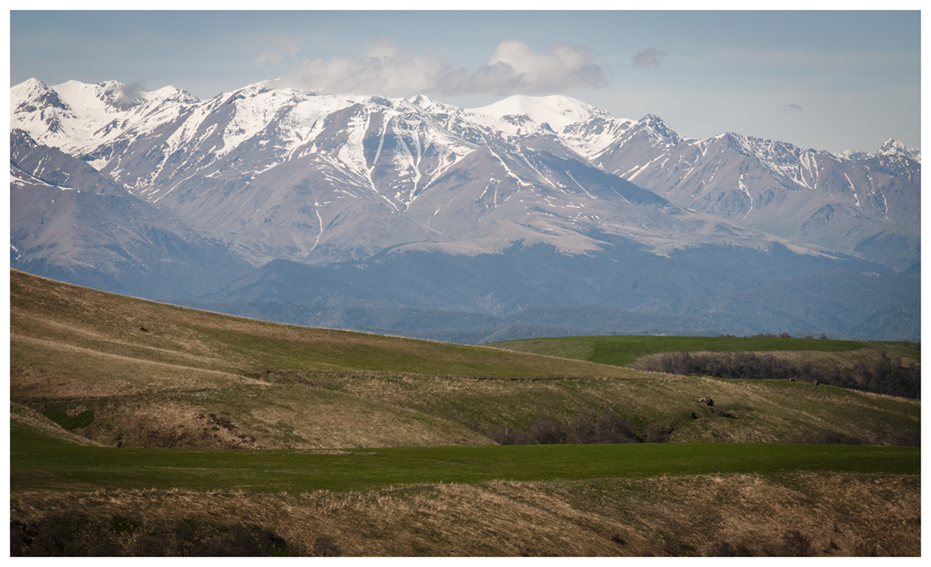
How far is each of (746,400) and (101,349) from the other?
68488mm

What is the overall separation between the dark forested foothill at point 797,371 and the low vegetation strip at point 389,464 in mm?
100296

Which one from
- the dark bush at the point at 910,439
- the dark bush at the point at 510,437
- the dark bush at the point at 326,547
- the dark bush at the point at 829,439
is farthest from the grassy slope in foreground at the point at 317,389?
the dark bush at the point at 326,547

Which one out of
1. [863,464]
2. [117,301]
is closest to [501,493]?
[863,464]

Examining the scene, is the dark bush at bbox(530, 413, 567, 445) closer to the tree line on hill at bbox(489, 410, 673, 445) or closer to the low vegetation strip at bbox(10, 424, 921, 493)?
the tree line on hill at bbox(489, 410, 673, 445)

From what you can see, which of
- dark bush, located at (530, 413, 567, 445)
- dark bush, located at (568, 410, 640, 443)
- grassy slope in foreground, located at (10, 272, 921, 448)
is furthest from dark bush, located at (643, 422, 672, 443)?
dark bush, located at (530, 413, 567, 445)

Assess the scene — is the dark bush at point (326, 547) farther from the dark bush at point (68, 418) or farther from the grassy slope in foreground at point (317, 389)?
the dark bush at point (68, 418)

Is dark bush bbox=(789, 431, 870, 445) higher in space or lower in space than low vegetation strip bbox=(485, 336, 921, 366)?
lower

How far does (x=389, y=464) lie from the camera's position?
1799 inches

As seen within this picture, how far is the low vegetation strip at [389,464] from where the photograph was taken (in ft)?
114

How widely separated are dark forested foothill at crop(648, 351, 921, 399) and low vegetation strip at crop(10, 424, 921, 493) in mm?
100296

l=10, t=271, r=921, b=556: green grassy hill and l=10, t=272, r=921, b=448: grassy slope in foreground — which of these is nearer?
l=10, t=271, r=921, b=556: green grassy hill

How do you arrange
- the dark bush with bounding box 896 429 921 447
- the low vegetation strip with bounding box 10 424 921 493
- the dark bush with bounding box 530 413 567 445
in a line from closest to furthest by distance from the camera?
1. the low vegetation strip with bounding box 10 424 921 493
2. the dark bush with bounding box 530 413 567 445
3. the dark bush with bounding box 896 429 921 447

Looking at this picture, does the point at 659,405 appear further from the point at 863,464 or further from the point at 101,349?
the point at 101,349

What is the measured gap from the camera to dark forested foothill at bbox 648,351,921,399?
156250mm
